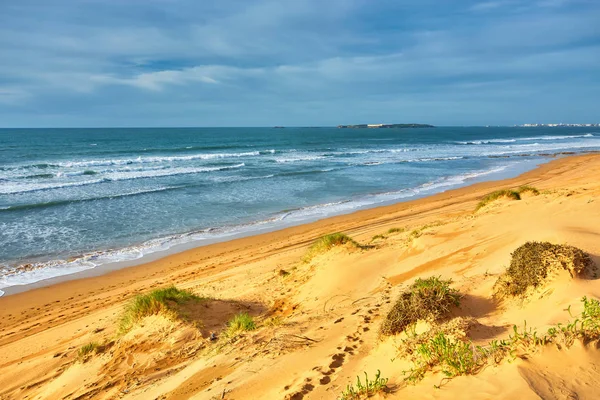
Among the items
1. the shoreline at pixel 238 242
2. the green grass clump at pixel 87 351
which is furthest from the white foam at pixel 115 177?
the green grass clump at pixel 87 351

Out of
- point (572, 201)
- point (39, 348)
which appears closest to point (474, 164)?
point (572, 201)

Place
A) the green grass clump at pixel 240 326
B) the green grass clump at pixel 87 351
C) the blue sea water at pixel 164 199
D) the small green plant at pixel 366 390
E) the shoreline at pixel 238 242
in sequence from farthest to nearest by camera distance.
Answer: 1. the blue sea water at pixel 164 199
2. the shoreline at pixel 238 242
3. the green grass clump at pixel 87 351
4. the green grass clump at pixel 240 326
5. the small green plant at pixel 366 390

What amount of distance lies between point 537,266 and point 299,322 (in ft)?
10.3

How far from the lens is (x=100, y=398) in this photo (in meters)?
5.18

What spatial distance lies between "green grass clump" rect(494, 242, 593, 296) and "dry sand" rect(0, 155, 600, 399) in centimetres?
19

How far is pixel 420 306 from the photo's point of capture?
15.3 feet

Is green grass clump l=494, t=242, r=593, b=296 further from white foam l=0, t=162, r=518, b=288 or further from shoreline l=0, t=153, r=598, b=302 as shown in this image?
white foam l=0, t=162, r=518, b=288

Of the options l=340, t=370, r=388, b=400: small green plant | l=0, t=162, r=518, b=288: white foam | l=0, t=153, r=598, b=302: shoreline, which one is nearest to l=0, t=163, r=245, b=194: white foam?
l=0, t=162, r=518, b=288: white foam

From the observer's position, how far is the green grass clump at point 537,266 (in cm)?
480

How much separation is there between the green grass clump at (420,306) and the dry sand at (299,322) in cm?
22

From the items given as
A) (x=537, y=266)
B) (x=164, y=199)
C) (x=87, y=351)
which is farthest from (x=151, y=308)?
(x=164, y=199)

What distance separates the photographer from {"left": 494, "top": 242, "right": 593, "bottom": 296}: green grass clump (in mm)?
4801

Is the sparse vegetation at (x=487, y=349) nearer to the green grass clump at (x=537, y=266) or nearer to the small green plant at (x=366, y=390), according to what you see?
the small green plant at (x=366, y=390)

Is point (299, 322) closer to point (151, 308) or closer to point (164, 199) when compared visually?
point (151, 308)
